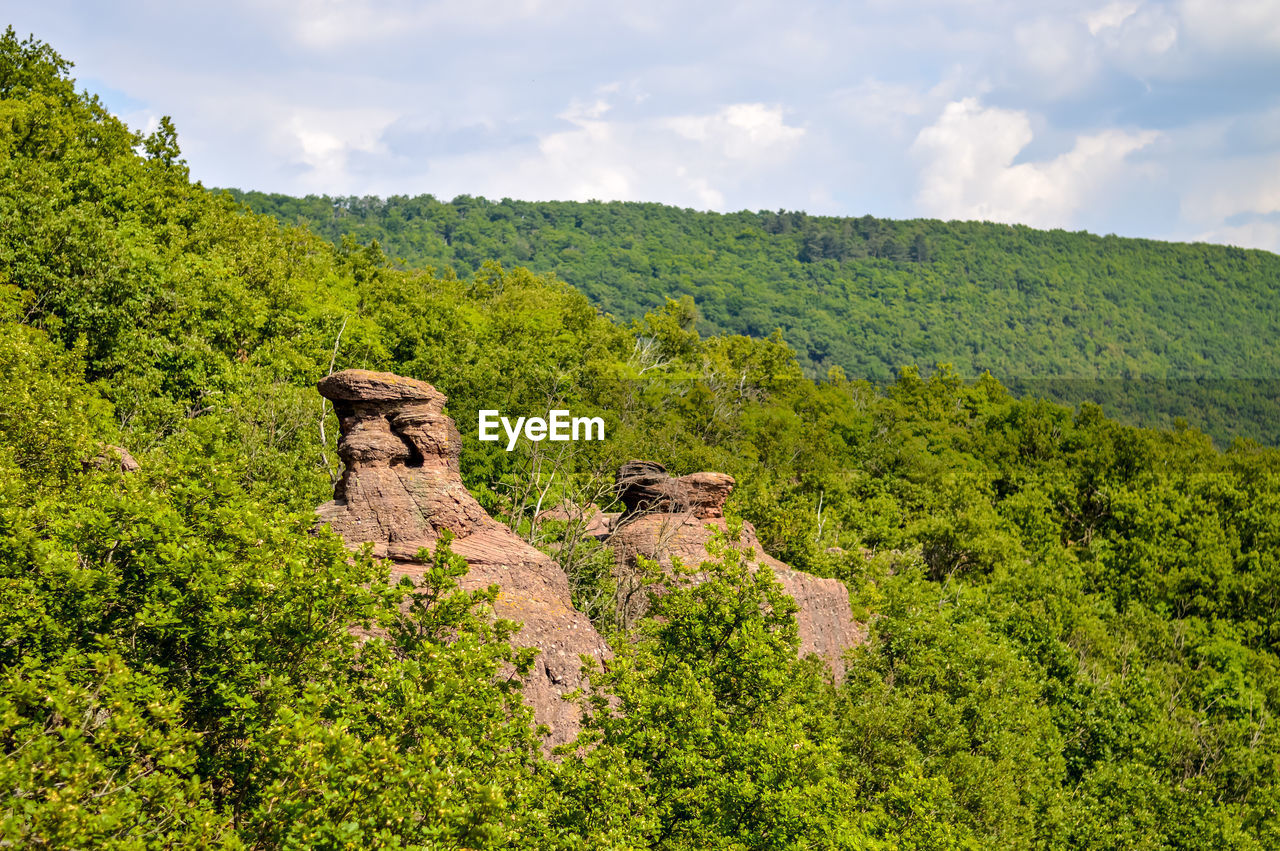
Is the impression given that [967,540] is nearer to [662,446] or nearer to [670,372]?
[662,446]

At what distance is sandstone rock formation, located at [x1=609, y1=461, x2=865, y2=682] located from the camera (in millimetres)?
37031

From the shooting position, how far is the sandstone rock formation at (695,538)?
121 feet

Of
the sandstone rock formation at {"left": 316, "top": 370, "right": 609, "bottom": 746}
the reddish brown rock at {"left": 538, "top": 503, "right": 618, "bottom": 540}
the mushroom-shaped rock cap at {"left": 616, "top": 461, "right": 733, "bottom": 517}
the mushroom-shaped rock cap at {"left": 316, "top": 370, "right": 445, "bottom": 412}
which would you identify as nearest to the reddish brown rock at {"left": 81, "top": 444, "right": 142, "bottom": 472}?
the sandstone rock formation at {"left": 316, "top": 370, "right": 609, "bottom": 746}

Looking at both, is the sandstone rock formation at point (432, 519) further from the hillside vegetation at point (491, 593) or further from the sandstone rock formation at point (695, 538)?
the sandstone rock formation at point (695, 538)

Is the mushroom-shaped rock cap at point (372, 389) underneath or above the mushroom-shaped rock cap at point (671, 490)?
above

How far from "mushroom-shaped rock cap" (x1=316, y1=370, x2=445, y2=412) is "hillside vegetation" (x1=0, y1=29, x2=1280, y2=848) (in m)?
3.31

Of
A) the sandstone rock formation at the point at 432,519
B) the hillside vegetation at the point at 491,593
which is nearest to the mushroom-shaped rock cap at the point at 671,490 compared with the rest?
the hillside vegetation at the point at 491,593

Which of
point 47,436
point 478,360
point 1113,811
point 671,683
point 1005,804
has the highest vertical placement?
point 478,360

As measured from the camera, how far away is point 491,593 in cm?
1839

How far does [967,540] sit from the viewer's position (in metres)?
67.0

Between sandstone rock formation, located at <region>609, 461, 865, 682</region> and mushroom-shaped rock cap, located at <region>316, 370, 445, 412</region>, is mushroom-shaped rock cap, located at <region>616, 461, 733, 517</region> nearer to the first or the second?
sandstone rock formation, located at <region>609, 461, 865, 682</region>

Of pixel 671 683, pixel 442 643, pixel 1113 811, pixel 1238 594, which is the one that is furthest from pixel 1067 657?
pixel 442 643

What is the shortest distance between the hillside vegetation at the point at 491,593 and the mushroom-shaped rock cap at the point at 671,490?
9.06 ft

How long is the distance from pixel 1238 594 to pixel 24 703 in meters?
74.7
